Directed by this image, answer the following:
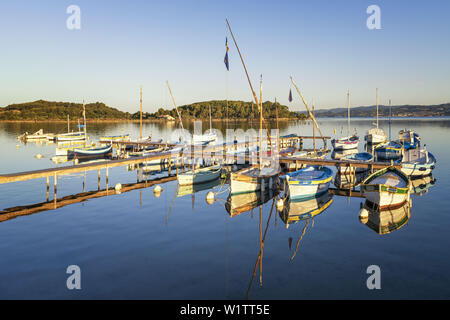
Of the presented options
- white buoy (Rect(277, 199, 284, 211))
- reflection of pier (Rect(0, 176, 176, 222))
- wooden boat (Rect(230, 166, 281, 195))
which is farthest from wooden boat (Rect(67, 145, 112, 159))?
white buoy (Rect(277, 199, 284, 211))

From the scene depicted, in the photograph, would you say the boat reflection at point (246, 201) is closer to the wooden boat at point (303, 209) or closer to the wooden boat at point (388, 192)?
the wooden boat at point (303, 209)

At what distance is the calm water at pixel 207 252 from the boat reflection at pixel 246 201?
2.21 ft

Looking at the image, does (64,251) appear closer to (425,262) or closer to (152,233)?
(152,233)

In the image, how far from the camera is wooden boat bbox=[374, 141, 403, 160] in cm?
4925

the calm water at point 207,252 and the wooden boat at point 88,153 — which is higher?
the wooden boat at point 88,153

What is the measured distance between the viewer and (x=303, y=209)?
24203 millimetres

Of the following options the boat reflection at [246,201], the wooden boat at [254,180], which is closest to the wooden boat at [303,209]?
the boat reflection at [246,201]

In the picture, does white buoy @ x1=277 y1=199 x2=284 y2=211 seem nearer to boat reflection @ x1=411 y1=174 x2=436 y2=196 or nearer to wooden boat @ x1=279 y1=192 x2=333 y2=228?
wooden boat @ x1=279 y1=192 x2=333 y2=228

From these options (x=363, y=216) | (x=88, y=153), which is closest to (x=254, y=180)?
(x=363, y=216)

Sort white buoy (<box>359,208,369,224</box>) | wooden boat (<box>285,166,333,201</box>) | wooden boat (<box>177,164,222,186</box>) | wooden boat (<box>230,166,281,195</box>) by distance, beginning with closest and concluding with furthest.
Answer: white buoy (<box>359,208,369,224</box>) → wooden boat (<box>285,166,333,201</box>) → wooden boat (<box>230,166,281,195</box>) → wooden boat (<box>177,164,222,186</box>)

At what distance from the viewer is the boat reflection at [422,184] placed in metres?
30.7

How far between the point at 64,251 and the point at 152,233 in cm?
510

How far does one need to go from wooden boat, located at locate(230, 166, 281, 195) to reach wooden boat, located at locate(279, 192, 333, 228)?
3656 mm
